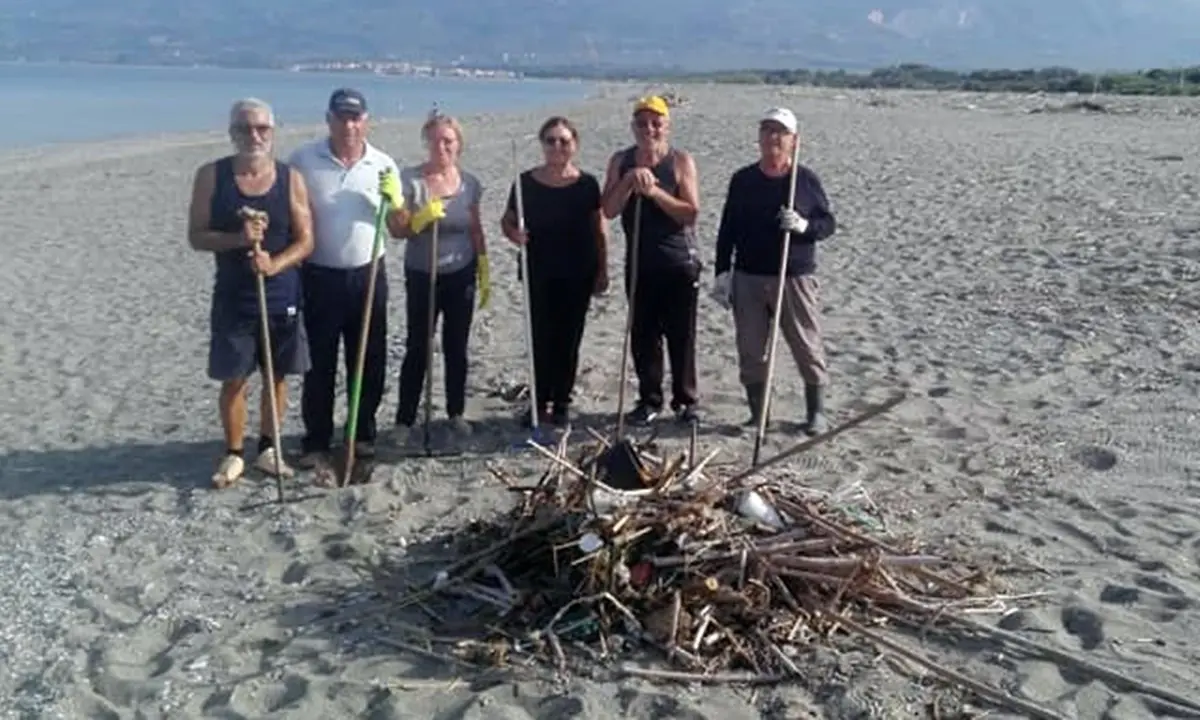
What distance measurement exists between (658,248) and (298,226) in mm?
1858

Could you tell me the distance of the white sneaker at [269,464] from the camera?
6.77 metres

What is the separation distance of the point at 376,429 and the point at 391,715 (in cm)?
321

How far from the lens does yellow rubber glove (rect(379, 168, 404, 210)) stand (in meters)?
6.42

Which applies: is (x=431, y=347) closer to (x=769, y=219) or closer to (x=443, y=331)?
(x=443, y=331)

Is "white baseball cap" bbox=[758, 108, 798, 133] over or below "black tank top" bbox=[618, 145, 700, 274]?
over

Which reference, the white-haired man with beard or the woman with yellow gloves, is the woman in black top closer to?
the woman with yellow gloves

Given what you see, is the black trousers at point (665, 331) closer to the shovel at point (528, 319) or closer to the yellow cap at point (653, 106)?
the shovel at point (528, 319)

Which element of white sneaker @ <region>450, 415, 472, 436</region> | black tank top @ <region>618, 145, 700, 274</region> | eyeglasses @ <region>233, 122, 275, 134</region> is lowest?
white sneaker @ <region>450, 415, 472, 436</region>

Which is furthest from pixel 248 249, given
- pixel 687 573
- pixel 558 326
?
pixel 687 573

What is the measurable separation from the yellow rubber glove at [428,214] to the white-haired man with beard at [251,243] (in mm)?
532

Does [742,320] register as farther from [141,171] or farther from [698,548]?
[141,171]

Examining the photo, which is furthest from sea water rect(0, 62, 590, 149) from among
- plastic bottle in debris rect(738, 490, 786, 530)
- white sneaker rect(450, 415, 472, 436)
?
plastic bottle in debris rect(738, 490, 786, 530)

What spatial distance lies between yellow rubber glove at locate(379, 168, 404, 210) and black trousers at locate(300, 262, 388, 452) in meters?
0.35

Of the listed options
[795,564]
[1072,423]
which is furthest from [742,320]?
[795,564]
